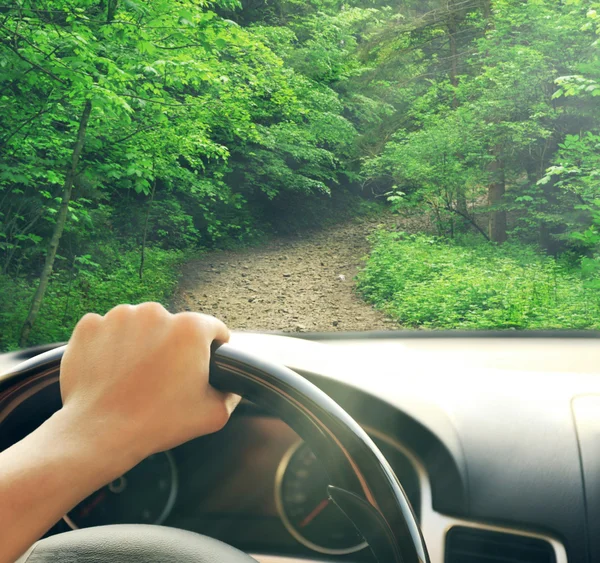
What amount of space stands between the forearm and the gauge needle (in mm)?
849

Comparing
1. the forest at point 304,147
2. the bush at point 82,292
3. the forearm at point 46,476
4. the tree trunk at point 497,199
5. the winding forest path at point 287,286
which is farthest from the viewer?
the tree trunk at point 497,199

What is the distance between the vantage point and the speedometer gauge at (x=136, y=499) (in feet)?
4.91

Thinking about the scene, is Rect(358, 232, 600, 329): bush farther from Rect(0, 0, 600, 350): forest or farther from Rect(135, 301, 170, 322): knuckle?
Rect(135, 301, 170, 322): knuckle

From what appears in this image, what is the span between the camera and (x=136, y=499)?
4.94ft

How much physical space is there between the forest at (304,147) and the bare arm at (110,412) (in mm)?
5685

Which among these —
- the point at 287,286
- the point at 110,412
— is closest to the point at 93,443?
the point at 110,412

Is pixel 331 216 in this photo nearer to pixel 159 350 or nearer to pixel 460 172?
pixel 460 172

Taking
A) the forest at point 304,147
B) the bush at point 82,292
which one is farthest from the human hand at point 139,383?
the bush at point 82,292

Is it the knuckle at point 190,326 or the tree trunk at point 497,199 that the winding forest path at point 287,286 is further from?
the knuckle at point 190,326

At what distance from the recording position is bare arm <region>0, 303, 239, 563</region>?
0.62 metres

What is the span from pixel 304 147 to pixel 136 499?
53.3 feet

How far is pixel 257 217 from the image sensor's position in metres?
18.6

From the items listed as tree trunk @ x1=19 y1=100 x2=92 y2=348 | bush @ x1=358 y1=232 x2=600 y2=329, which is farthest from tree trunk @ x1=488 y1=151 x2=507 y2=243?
tree trunk @ x1=19 y1=100 x2=92 y2=348

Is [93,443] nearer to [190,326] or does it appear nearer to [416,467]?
[190,326]
